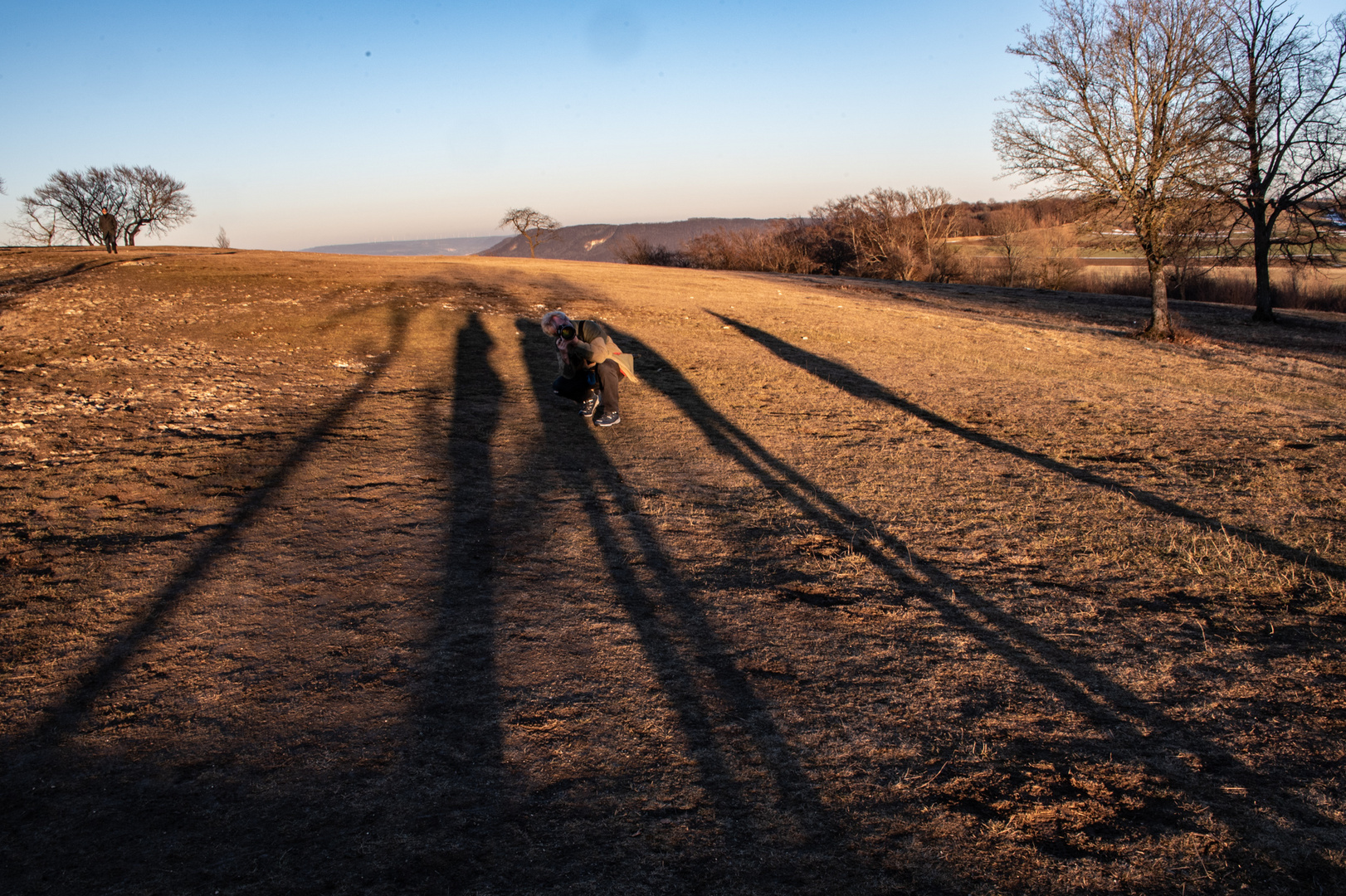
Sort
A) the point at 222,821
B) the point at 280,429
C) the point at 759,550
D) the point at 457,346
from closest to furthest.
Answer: the point at 222,821 < the point at 759,550 < the point at 280,429 < the point at 457,346

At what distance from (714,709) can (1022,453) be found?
5.79 metres

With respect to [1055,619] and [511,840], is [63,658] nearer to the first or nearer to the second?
[511,840]

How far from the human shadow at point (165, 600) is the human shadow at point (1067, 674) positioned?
4.03 m

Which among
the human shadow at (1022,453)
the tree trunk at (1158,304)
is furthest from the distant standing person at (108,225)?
the tree trunk at (1158,304)

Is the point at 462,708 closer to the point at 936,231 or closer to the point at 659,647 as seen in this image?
the point at 659,647

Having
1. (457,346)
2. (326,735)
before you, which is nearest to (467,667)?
(326,735)

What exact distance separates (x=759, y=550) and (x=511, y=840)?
9.59 ft

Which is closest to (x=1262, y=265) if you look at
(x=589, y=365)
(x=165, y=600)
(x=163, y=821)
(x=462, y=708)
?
(x=589, y=365)

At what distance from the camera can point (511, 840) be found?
2400mm

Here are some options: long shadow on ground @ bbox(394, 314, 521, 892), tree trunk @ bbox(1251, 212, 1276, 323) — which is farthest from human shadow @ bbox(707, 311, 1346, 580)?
tree trunk @ bbox(1251, 212, 1276, 323)

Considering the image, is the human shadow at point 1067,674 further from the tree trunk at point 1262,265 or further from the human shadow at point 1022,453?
the tree trunk at point 1262,265

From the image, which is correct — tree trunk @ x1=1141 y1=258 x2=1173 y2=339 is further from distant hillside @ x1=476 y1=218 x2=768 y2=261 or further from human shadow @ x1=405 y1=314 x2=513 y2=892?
distant hillside @ x1=476 y1=218 x2=768 y2=261

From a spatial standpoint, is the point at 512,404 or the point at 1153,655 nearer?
the point at 1153,655

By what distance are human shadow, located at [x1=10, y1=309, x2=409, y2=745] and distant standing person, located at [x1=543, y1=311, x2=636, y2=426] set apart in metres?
2.62
